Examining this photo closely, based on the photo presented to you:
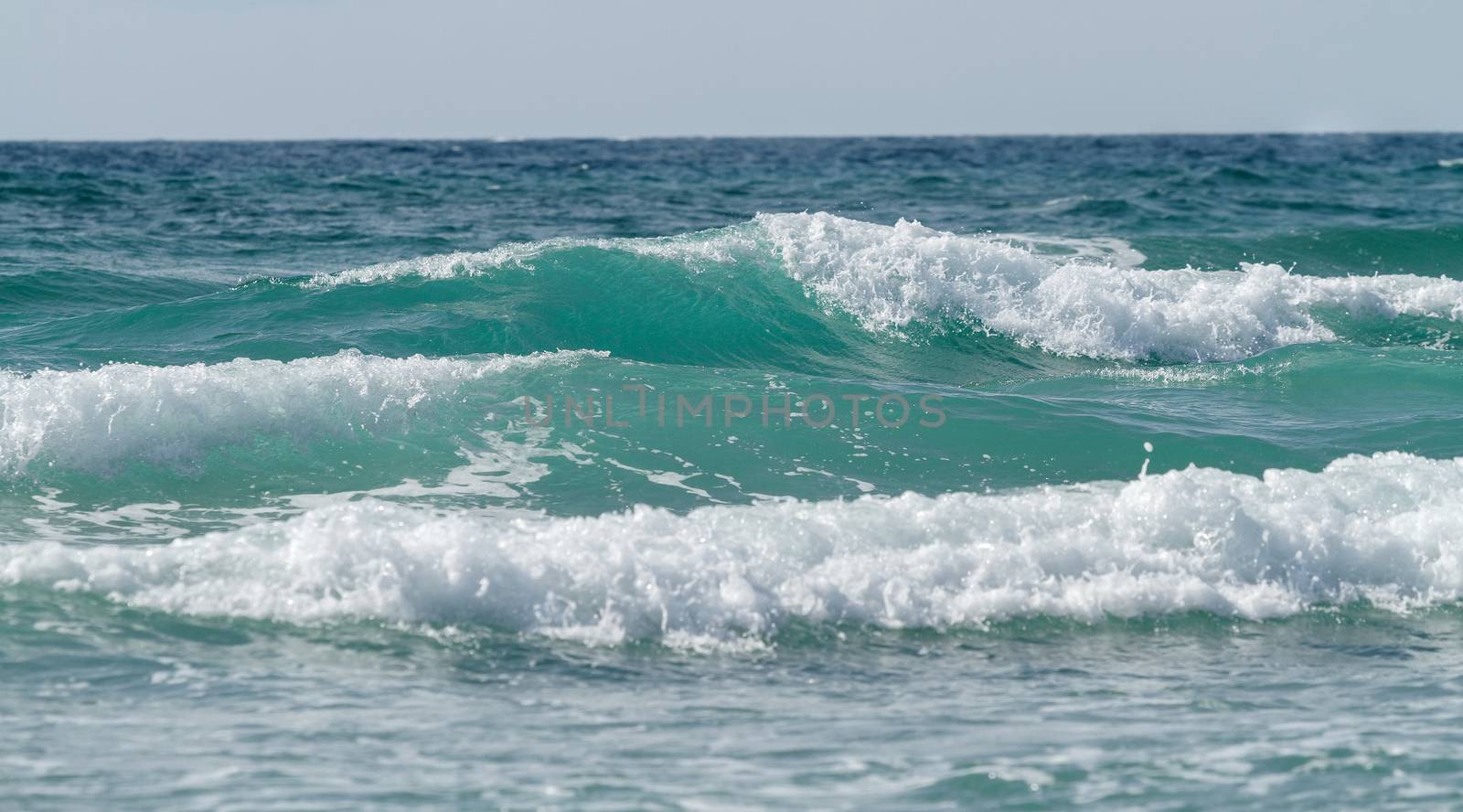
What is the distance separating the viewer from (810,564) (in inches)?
251

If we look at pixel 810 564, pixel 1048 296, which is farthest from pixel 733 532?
pixel 1048 296

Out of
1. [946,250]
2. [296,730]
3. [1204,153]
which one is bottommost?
[296,730]

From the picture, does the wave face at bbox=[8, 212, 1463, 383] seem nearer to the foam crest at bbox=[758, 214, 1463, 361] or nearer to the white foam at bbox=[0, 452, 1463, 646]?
the foam crest at bbox=[758, 214, 1463, 361]

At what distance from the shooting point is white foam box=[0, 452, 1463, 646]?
19.2ft

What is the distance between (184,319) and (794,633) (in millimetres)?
9281

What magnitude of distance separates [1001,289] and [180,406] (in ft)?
28.5

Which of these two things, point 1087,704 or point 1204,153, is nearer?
point 1087,704

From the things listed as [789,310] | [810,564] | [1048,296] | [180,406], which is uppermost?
[1048,296]

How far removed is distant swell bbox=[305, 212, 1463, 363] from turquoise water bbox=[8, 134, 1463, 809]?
6 cm

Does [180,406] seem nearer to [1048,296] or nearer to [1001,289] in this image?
[1001,289]

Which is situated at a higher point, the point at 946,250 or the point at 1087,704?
the point at 946,250

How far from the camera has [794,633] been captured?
19.1 feet

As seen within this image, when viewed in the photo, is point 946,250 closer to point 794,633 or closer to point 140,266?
point 794,633

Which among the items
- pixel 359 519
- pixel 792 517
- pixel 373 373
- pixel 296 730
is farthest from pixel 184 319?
pixel 296 730
